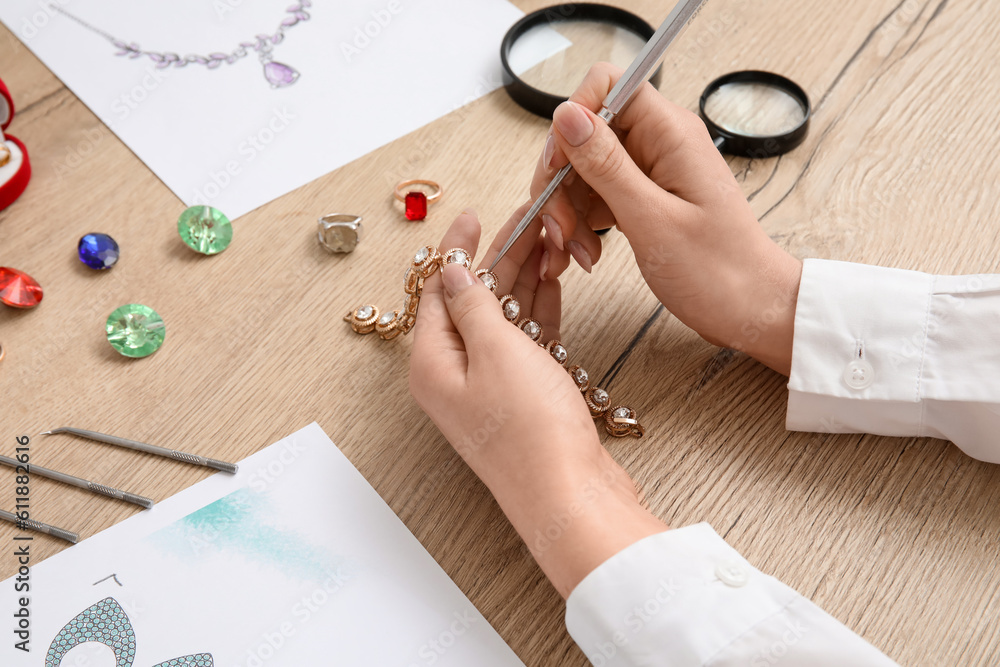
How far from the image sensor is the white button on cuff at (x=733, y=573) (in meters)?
0.61

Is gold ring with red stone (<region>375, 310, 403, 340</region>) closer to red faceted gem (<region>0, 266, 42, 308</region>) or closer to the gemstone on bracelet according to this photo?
the gemstone on bracelet

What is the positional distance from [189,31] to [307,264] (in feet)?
1.68

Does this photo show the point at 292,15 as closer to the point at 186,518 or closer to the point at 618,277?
the point at 618,277

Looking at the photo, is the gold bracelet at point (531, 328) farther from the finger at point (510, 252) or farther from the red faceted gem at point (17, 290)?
the red faceted gem at point (17, 290)

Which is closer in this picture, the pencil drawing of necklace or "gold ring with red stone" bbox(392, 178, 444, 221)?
"gold ring with red stone" bbox(392, 178, 444, 221)

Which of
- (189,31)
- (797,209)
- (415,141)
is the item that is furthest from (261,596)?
(189,31)

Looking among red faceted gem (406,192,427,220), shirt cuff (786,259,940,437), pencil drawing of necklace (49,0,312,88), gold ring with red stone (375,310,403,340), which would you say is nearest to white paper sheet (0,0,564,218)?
pencil drawing of necklace (49,0,312,88)

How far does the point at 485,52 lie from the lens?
1.17 m

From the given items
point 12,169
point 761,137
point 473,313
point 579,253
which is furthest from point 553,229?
point 12,169

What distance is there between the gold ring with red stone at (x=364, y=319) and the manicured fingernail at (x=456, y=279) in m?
0.13

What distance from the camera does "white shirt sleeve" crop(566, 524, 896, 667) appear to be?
1.92ft

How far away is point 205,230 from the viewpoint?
932 millimetres

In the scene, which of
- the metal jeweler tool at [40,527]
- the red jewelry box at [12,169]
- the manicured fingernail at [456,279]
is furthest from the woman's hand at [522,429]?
the red jewelry box at [12,169]

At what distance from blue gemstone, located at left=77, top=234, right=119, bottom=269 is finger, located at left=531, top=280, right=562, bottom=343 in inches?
19.6
